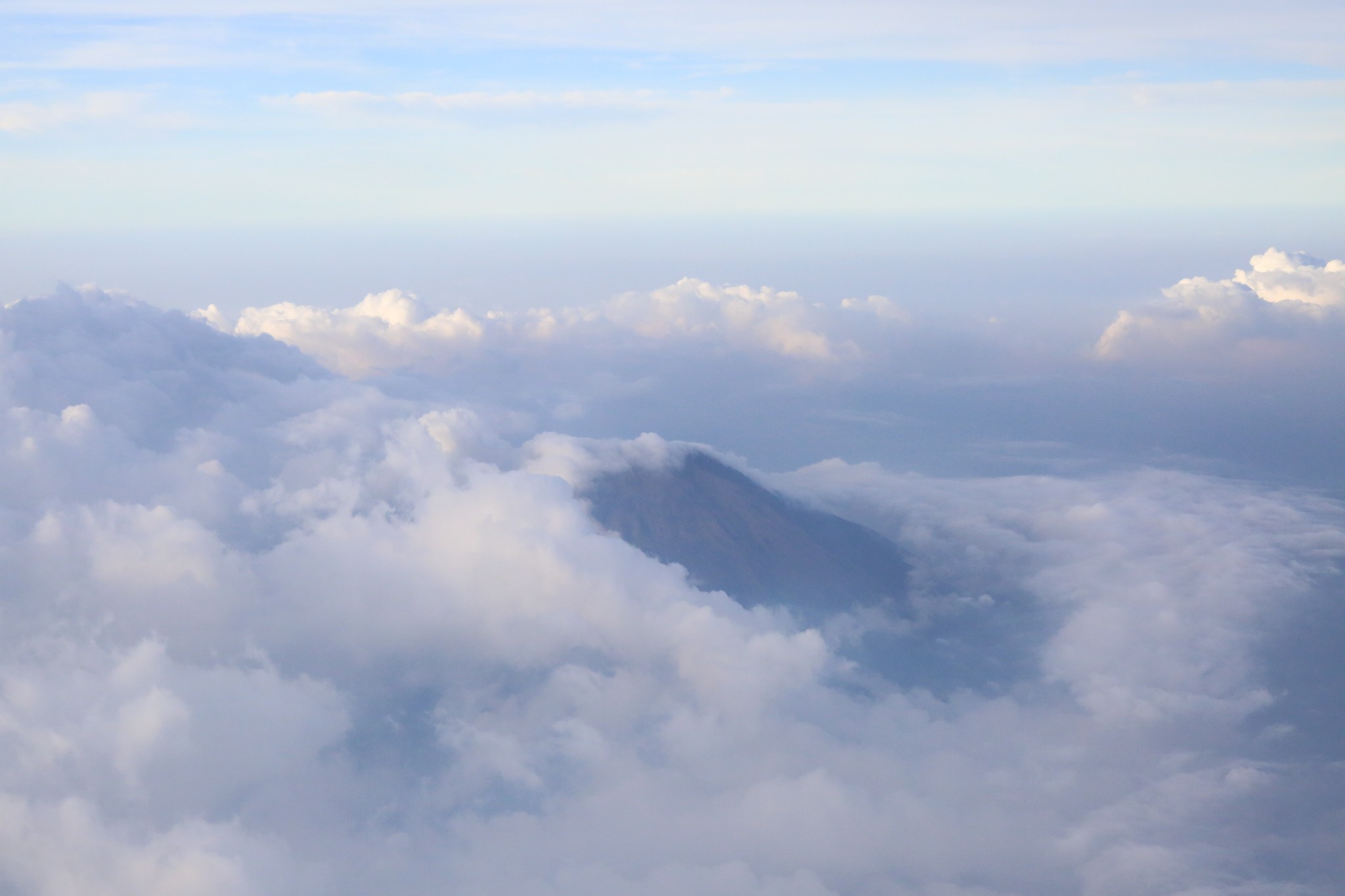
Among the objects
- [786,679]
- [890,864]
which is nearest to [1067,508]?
[786,679]

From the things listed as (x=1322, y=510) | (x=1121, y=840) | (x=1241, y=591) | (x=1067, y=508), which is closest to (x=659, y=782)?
(x=1121, y=840)

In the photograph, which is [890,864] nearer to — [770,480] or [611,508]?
[611,508]

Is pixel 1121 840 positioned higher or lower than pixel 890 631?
lower

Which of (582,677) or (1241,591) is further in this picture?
(1241,591)

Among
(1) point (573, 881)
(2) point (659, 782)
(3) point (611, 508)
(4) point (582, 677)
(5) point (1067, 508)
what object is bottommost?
(1) point (573, 881)

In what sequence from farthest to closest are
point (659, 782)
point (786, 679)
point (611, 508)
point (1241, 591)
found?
1. point (611, 508)
2. point (1241, 591)
3. point (786, 679)
4. point (659, 782)

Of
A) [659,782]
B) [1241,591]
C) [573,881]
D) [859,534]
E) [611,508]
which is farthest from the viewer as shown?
[859,534]
